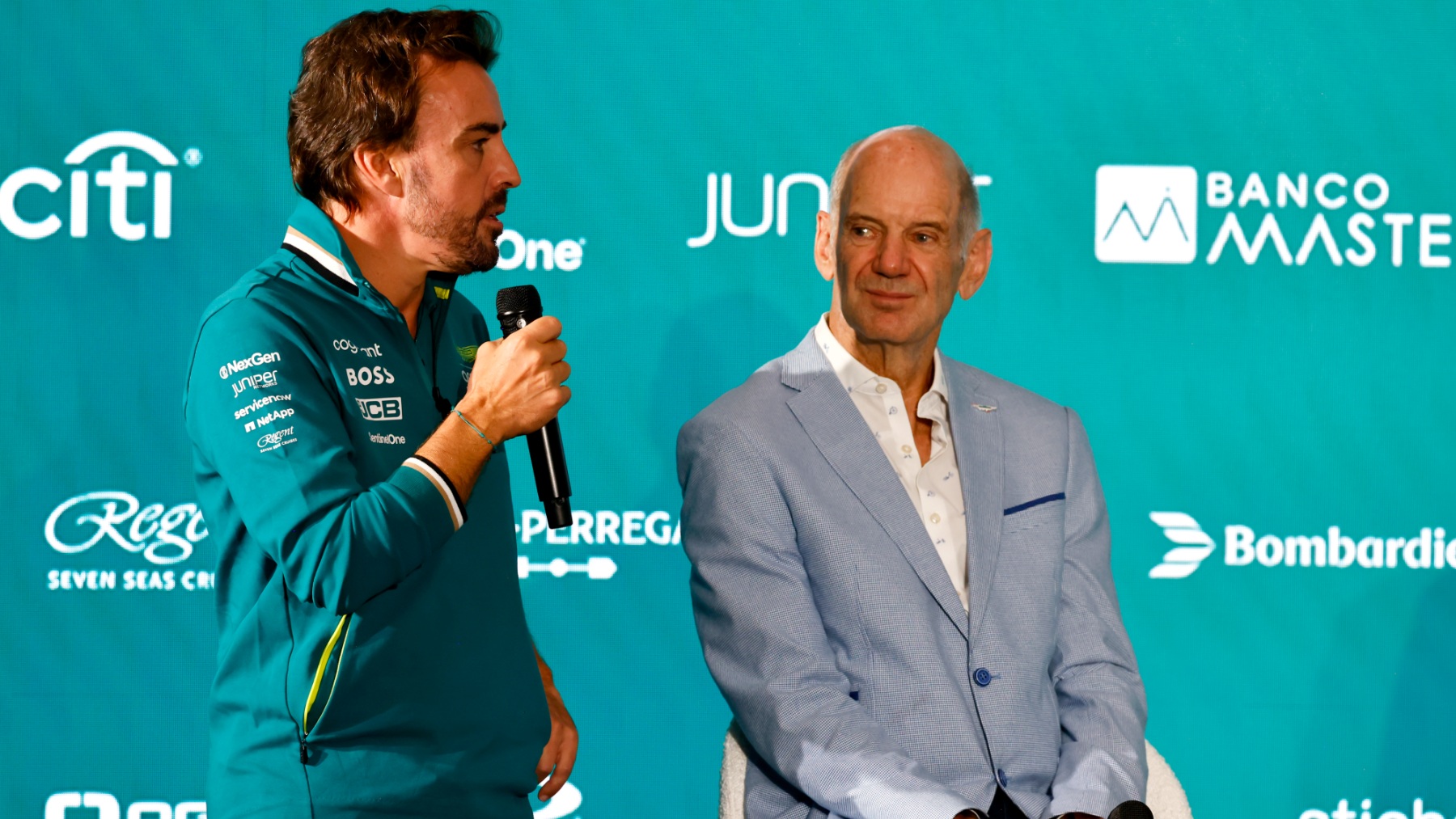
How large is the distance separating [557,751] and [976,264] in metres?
1.05

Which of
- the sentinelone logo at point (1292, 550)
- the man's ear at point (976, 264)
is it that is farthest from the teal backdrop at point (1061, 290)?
the man's ear at point (976, 264)

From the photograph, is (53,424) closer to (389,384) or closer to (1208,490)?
(389,384)

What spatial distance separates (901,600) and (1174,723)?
143 centimetres

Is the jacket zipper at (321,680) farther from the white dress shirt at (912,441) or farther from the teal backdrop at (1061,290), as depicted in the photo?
the teal backdrop at (1061,290)

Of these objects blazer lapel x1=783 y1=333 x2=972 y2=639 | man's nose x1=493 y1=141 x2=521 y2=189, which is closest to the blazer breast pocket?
blazer lapel x1=783 y1=333 x2=972 y2=639

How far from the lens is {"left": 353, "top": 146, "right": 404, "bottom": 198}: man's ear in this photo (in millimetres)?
1597

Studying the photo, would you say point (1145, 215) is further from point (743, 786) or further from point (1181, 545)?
point (743, 786)

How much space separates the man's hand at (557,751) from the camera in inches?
69.2

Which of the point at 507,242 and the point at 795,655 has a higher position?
the point at 507,242

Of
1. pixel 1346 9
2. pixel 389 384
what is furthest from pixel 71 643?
pixel 1346 9

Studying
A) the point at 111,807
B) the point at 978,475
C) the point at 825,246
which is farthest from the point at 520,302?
the point at 111,807

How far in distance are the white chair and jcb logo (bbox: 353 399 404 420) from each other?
2.37 ft

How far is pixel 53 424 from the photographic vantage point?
2.82 metres

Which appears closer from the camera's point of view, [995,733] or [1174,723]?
[995,733]
